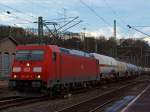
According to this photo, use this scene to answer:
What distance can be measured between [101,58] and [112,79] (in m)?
11.3

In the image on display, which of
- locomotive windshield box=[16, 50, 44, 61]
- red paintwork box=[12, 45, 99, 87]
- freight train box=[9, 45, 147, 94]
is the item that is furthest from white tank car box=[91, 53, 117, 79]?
locomotive windshield box=[16, 50, 44, 61]

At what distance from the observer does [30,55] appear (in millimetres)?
27438

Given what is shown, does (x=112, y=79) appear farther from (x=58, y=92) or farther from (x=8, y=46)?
(x=58, y=92)

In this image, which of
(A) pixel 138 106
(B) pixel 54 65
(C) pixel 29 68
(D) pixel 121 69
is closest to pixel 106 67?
(D) pixel 121 69

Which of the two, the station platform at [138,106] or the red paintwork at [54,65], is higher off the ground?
the red paintwork at [54,65]

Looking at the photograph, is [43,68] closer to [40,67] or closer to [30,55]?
[40,67]

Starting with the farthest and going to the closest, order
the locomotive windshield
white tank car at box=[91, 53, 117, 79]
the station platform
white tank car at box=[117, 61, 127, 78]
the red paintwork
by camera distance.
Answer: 1. white tank car at box=[117, 61, 127, 78]
2. white tank car at box=[91, 53, 117, 79]
3. the locomotive windshield
4. the red paintwork
5. the station platform

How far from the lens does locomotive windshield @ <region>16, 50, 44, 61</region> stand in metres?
27.2

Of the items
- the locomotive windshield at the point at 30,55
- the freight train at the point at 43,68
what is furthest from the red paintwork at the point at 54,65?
the locomotive windshield at the point at 30,55

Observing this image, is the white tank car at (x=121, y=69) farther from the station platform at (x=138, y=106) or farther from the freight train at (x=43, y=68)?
the station platform at (x=138, y=106)

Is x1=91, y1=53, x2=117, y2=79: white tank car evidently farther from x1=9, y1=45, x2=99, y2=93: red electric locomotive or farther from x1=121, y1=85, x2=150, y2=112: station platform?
x1=121, y1=85, x2=150, y2=112: station platform

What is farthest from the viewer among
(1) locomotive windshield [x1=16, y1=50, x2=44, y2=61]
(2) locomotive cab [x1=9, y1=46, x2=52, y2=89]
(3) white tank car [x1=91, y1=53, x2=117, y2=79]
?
(3) white tank car [x1=91, y1=53, x2=117, y2=79]

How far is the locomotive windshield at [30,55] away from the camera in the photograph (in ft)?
89.2

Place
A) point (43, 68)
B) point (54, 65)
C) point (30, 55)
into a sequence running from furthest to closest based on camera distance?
1. point (54, 65)
2. point (30, 55)
3. point (43, 68)
